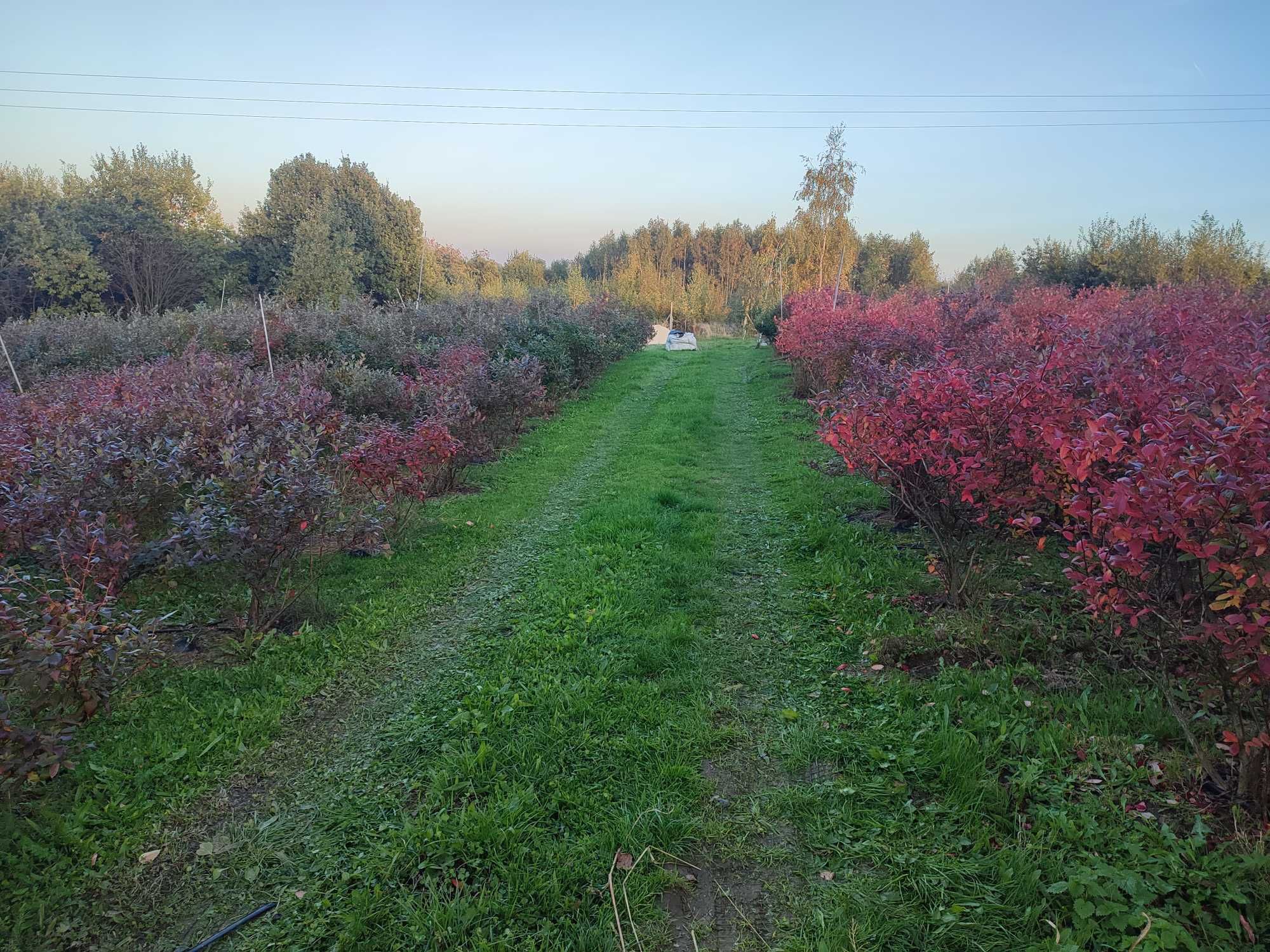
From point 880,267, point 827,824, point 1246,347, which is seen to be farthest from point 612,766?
point 880,267

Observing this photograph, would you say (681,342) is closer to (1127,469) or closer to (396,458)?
(396,458)

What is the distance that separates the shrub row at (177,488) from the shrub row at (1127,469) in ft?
11.9

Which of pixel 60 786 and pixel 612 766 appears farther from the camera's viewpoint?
pixel 612 766

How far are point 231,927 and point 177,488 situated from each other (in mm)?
3058

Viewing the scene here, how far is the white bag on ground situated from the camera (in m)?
26.6

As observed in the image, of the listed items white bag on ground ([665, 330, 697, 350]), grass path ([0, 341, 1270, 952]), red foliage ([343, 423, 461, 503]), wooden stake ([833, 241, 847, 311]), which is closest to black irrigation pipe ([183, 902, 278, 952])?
grass path ([0, 341, 1270, 952])

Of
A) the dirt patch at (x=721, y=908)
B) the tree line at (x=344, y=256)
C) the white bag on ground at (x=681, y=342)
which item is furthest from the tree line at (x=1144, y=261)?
the dirt patch at (x=721, y=908)

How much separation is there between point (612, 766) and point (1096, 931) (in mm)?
1847

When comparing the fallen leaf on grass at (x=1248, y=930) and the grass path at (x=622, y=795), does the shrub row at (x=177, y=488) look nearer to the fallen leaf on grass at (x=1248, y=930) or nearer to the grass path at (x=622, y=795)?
the grass path at (x=622, y=795)

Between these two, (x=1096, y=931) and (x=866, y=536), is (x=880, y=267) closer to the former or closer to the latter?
(x=866, y=536)

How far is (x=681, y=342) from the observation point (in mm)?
27000

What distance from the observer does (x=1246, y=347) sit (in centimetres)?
493

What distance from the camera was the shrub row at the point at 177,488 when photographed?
268 cm

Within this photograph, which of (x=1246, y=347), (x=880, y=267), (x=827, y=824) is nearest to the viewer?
(x=827, y=824)
